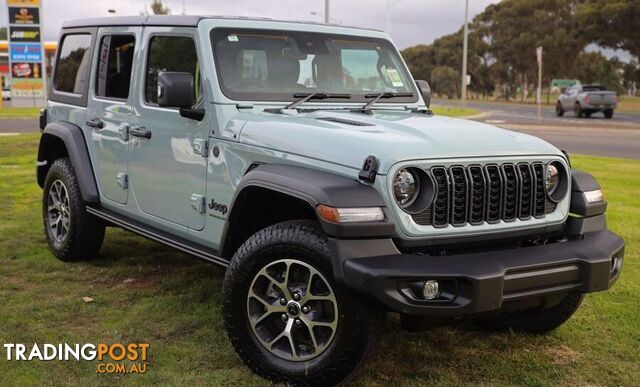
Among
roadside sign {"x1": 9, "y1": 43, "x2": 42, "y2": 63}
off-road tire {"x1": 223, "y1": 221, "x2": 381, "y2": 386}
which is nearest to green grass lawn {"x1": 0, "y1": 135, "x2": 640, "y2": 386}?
off-road tire {"x1": 223, "y1": 221, "x2": 381, "y2": 386}

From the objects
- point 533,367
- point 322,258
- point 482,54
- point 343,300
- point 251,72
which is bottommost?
point 533,367

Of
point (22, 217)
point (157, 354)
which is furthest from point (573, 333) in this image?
point (22, 217)

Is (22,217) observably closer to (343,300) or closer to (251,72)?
(251,72)

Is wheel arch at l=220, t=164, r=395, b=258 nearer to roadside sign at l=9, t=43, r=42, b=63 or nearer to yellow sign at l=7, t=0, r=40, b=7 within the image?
roadside sign at l=9, t=43, r=42, b=63

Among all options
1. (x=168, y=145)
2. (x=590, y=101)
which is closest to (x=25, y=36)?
(x=590, y=101)

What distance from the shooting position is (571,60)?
5700 cm

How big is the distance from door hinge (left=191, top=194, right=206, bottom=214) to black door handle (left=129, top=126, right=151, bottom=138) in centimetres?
67

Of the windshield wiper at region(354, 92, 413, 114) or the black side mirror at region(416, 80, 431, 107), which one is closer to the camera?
the windshield wiper at region(354, 92, 413, 114)

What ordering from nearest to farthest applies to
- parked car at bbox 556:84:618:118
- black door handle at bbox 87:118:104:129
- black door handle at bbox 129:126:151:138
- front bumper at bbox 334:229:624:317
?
front bumper at bbox 334:229:624:317 → black door handle at bbox 129:126:151:138 → black door handle at bbox 87:118:104:129 → parked car at bbox 556:84:618:118

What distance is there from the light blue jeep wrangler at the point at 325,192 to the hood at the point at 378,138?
1 cm

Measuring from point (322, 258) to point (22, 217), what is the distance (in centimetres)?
534

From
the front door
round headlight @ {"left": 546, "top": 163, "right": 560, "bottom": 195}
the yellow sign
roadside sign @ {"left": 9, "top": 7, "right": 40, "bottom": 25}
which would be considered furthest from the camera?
roadside sign @ {"left": 9, "top": 7, "right": 40, "bottom": 25}

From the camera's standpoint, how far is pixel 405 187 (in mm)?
3338

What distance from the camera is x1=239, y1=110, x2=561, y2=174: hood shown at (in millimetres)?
3371
